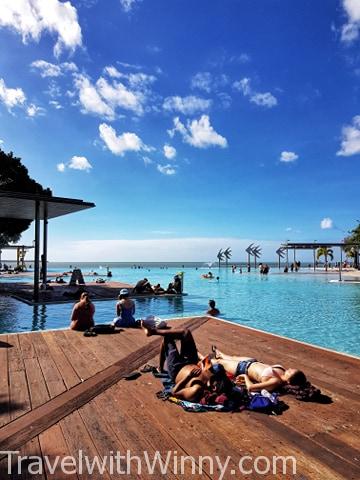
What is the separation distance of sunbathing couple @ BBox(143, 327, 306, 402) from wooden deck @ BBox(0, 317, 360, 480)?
0.25 meters

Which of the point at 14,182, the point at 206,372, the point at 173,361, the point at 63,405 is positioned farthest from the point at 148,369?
the point at 14,182

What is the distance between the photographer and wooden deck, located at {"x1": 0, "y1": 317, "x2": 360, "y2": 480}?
307 cm

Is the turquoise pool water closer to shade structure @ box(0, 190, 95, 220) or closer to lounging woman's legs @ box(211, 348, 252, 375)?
shade structure @ box(0, 190, 95, 220)

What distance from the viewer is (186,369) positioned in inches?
176

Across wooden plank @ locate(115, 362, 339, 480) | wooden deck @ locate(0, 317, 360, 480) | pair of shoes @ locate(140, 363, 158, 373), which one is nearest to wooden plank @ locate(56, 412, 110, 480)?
wooden deck @ locate(0, 317, 360, 480)

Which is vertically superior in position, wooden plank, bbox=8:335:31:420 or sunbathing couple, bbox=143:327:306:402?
sunbathing couple, bbox=143:327:306:402

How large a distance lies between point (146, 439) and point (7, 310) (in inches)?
520

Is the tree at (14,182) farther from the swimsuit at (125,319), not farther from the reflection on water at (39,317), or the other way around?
the swimsuit at (125,319)

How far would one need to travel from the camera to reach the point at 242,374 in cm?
489

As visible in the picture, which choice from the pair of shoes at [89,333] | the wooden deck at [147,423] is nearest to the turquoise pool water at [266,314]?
the pair of shoes at [89,333]

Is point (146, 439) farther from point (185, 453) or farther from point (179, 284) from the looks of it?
point (179, 284)

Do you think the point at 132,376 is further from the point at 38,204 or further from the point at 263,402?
the point at 38,204

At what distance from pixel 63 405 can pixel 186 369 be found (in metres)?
1.60

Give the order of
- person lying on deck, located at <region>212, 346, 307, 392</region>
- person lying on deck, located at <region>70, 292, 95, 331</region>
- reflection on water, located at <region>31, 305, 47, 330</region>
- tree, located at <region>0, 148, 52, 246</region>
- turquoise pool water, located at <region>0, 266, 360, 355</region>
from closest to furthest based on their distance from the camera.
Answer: person lying on deck, located at <region>212, 346, 307, 392</region> → person lying on deck, located at <region>70, 292, 95, 331</region> → reflection on water, located at <region>31, 305, 47, 330</region> → turquoise pool water, located at <region>0, 266, 360, 355</region> → tree, located at <region>0, 148, 52, 246</region>
